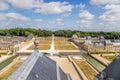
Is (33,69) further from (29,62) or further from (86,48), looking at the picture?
(86,48)

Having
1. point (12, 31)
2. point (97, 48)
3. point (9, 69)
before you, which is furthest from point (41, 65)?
point (12, 31)

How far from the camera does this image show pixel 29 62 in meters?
13.2

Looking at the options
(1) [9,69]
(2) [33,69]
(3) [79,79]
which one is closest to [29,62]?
(2) [33,69]

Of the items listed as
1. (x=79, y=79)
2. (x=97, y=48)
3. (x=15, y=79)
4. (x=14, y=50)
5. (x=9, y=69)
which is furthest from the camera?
(x=97, y=48)

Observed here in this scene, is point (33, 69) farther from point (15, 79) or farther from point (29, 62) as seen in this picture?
point (15, 79)

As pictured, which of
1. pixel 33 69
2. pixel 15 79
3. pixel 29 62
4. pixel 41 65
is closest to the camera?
pixel 15 79

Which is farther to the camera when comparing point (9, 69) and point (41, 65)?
point (9, 69)

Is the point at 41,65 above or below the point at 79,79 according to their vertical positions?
above

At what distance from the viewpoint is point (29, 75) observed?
1092cm

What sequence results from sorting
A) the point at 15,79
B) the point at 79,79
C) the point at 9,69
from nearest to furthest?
the point at 15,79, the point at 79,79, the point at 9,69

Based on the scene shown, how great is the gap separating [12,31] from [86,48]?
285 feet

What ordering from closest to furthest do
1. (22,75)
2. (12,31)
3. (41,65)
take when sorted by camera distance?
(22,75) → (41,65) → (12,31)

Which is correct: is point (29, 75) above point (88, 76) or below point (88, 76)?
above

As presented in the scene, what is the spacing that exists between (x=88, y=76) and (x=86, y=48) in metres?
32.6
